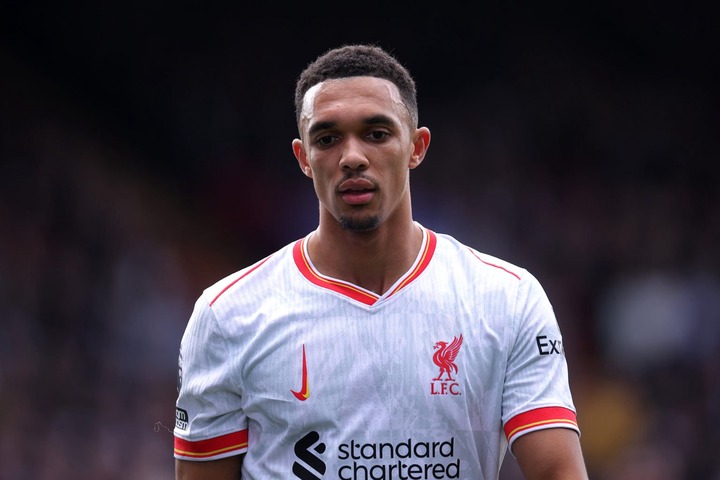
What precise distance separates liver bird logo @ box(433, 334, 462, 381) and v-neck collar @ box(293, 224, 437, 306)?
0.25 m

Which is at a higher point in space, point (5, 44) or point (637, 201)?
point (5, 44)

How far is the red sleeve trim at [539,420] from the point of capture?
3455 mm

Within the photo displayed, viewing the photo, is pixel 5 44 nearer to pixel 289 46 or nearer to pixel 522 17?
pixel 289 46

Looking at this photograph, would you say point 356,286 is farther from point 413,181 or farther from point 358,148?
point 413,181

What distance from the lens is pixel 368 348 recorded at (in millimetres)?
3611

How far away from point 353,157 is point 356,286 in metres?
0.44

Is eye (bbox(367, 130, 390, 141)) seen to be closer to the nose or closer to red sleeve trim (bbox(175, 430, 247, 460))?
the nose

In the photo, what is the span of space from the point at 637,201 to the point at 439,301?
6.60 meters

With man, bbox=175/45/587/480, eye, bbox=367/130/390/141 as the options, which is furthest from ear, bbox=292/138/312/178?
eye, bbox=367/130/390/141

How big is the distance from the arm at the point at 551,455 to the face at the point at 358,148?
2.70 ft

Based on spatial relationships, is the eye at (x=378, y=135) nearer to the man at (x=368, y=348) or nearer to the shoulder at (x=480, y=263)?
the man at (x=368, y=348)

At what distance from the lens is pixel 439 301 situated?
3689 mm

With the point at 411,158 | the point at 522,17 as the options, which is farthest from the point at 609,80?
the point at 411,158

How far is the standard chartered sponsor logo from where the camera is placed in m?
Answer: 3.50
